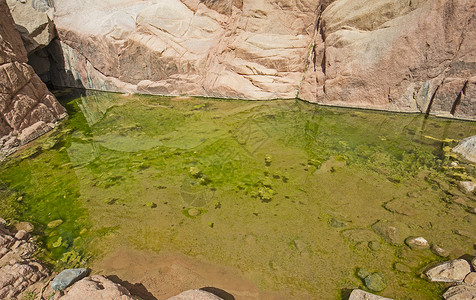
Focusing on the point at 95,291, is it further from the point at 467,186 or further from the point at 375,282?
the point at 467,186

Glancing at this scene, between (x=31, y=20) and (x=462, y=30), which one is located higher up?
(x=462, y=30)

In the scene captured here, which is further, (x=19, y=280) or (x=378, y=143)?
(x=378, y=143)

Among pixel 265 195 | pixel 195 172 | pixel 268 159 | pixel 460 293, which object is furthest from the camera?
pixel 268 159

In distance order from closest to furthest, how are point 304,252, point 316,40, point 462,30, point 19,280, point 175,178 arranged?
point 19,280 < point 304,252 < point 175,178 < point 462,30 < point 316,40

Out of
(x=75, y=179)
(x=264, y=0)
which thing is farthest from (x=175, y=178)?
(x=264, y=0)

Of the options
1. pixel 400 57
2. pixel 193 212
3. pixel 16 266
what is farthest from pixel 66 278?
pixel 400 57

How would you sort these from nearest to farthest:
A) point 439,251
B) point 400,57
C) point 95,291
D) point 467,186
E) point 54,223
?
point 95,291 → point 439,251 → point 54,223 → point 467,186 → point 400,57

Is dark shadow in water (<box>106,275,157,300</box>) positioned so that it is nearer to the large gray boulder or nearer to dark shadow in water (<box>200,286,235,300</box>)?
dark shadow in water (<box>200,286,235,300</box>)

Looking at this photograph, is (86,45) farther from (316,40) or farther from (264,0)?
(316,40)
